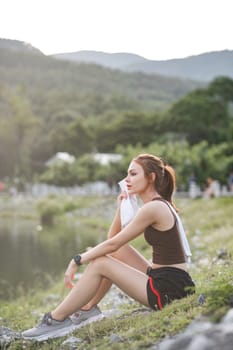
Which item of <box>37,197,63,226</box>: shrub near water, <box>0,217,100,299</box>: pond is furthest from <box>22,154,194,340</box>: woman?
<box>37,197,63,226</box>: shrub near water

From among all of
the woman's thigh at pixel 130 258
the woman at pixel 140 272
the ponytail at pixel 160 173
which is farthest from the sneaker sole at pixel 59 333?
the ponytail at pixel 160 173

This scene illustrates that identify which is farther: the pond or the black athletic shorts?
the pond

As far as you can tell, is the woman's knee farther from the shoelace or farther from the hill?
the hill

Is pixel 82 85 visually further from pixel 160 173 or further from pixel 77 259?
pixel 77 259

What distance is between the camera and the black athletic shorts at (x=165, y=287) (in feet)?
17.1

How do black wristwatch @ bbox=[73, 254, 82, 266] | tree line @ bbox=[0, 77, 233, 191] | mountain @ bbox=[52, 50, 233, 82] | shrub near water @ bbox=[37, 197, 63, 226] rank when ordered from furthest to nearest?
tree line @ bbox=[0, 77, 233, 191]
shrub near water @ bbox=[37, 197, 63, 226]
mountain @ bbox=[52, 50, 233, 82]
black wristwatch @ bbox=[73, 254, 82, 266]

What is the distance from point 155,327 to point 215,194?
3091 centimetres

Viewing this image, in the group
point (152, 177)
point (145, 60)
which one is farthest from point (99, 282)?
point (145, 60)

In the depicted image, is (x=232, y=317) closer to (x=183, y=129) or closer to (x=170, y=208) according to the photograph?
(x=170, y=208)

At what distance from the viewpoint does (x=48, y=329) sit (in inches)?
210

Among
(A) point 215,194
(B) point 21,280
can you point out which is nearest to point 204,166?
(A) point 215,194

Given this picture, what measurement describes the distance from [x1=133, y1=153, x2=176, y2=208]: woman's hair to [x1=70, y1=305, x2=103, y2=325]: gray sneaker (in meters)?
1.09

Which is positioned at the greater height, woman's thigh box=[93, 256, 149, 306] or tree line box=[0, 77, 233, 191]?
woman's thigh box=[93, 256, 149, 306]

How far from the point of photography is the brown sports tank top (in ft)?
17.3
